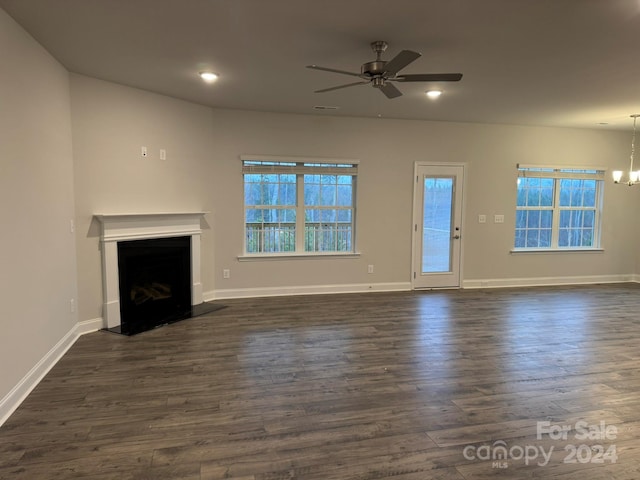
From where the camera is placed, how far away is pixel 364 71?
3.01 metres

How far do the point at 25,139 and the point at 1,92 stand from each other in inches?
16.6

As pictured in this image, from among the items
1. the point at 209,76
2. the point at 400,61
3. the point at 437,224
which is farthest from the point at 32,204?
the point at 437,224

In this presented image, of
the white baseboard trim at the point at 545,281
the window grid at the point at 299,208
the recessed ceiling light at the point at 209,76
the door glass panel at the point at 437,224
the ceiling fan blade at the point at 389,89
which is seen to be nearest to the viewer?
the ceiling fan blade at the point at 389,89

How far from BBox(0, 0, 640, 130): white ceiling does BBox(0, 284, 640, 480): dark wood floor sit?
2.55 m

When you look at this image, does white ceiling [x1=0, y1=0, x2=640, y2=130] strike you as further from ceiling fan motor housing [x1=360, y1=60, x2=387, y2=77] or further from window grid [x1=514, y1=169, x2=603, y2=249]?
window grid [x1=514, y1=169, x2=603, y2=249]

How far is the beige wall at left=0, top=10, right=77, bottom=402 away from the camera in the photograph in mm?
2609

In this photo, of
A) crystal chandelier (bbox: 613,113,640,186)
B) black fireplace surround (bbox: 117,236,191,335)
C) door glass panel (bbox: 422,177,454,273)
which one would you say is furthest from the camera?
door glass panel (bbox: 422,177,454,273)

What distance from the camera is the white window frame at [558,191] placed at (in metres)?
6.62

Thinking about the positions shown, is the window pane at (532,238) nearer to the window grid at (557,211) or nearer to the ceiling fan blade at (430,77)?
the window grid at (557,211)

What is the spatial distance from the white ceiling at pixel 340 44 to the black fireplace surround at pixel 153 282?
70.7 inches

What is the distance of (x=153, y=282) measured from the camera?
15.9 feet

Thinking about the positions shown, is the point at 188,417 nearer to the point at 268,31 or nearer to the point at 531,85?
the point at 268,31

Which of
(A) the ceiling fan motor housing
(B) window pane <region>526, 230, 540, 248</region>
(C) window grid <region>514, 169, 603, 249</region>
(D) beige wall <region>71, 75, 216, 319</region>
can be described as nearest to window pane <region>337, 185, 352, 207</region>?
(D) beige wall <region>71, 75, 216, 319</region>

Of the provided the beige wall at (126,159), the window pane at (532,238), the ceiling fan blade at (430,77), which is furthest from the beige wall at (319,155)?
the ceiling fan blade at (430,77)
